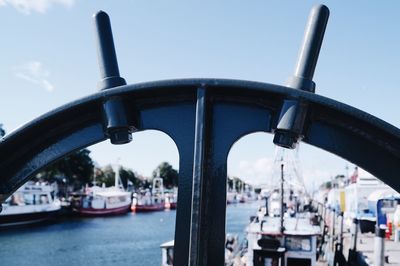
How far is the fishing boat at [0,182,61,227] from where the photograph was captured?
150 feet

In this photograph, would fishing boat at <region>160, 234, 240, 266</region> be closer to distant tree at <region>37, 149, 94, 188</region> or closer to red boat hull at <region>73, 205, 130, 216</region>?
red boat hull at <region>73, 205, 130, 216</region>

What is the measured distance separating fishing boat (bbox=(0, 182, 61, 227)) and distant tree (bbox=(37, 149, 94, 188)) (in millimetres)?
29597

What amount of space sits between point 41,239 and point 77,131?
1480 inches

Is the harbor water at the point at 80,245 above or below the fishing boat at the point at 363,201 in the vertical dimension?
below

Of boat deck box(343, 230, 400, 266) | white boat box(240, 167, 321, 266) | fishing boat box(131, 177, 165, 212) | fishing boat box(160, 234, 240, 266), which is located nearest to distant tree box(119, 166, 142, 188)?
fishing boat box(131, 177, 165, 212)

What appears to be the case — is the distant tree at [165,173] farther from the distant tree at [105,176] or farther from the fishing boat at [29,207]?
the fishing boat at [29,207]

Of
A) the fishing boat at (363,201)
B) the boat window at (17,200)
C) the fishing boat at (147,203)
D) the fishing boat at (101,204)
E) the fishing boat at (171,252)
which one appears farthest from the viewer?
the fishing boat at (147,203)

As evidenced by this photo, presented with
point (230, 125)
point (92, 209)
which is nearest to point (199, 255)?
point (230, 125)

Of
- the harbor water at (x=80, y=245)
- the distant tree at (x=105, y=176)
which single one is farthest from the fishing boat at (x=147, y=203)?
the harbor water at (x=80, y=245)

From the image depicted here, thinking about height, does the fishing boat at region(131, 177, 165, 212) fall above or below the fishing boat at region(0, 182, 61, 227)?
below

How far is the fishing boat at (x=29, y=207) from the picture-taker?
4559cm

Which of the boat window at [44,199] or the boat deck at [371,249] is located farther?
the boat window at [44,199]

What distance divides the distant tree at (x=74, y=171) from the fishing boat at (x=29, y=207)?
97.1 feet

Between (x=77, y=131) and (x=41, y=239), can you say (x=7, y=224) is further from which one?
(x=77, y=131)
